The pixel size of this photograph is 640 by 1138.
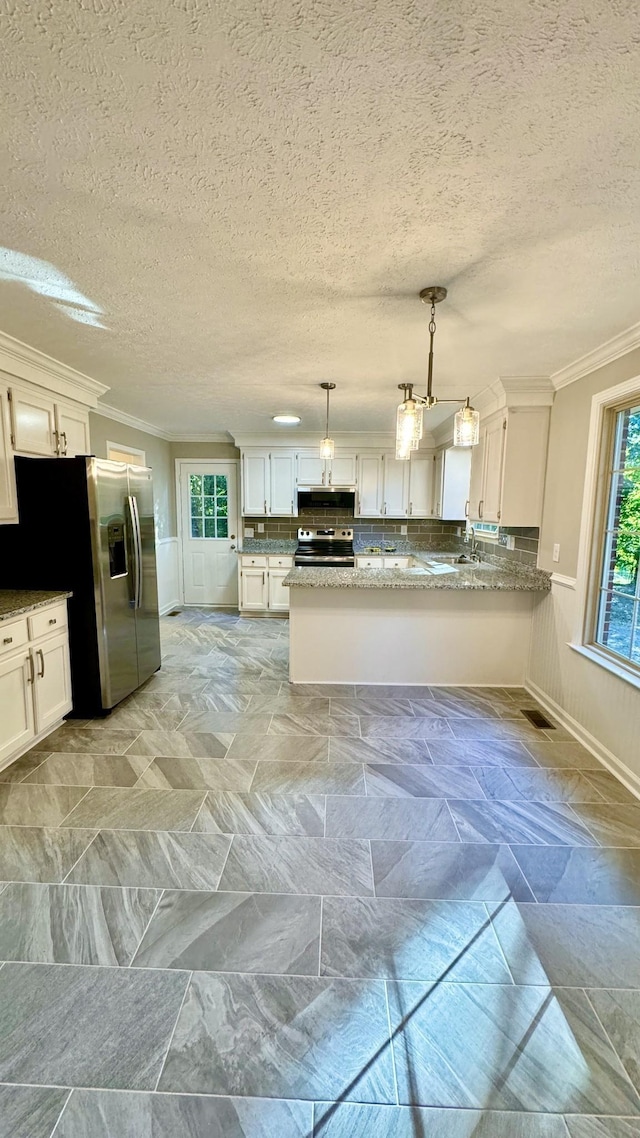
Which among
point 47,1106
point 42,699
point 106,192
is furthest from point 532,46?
point 42,699

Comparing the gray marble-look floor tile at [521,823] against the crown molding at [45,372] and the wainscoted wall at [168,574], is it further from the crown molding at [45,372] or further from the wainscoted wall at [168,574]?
the wainscoted wall at [168,574]

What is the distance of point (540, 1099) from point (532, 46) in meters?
2.37

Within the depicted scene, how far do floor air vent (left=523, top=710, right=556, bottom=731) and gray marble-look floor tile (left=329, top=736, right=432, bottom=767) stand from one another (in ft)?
2.82

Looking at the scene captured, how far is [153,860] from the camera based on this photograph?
1.74 meters

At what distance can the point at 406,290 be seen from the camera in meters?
1.88

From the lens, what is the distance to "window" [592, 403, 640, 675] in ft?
7.86

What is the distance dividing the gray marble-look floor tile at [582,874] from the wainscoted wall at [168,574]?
475 cm

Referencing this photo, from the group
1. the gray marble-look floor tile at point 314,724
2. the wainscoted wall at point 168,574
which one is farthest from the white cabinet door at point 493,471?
the wainscoted wall at point 168,574

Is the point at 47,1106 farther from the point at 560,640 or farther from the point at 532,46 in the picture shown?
the point at 560,640

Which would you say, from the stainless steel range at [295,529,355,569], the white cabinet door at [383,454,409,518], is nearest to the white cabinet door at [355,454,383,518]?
the white cabinet door at [383,454,409,518]

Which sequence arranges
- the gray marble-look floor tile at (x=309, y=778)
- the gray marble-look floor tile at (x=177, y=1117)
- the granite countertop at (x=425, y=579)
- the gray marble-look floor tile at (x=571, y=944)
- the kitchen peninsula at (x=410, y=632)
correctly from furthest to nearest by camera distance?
the kitchen peninsula at (x=410, y=632)
the granite countertop at (x=425, y=579)
the gray marble-look floor tile at (x=309, y=778)
the gray marble-look floor tile at (x=571, y=944)
the gray marble-look floor tile at (x=177, y=1117)

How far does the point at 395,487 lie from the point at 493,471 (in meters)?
2.07

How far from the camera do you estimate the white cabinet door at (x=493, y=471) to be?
11.3 ft

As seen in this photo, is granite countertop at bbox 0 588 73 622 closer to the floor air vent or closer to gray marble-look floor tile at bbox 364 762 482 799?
gray marble-look floor tile at bbox 364 762 482 799
